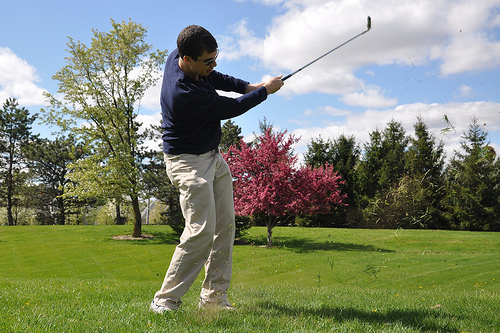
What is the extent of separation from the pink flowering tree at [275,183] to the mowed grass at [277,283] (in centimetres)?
191

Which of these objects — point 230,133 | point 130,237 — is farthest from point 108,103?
point 230,133

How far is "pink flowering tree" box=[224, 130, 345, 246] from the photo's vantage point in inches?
667

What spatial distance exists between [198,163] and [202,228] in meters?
0.54

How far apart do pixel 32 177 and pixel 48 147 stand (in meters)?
3.56

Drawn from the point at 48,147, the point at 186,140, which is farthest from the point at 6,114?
the point at 186,140

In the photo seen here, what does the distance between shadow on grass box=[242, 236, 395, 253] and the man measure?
13.9 meters

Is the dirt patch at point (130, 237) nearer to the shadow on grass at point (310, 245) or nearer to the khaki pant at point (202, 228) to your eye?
the shadow on grass at point (310, 245)

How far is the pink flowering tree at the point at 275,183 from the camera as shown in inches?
667

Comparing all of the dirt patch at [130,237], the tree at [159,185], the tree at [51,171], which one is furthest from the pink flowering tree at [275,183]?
the tree at [51,171]

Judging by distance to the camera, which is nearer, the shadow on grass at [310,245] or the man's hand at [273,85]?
the man's hand at [273,85]

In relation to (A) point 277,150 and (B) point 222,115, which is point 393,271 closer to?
(A) point 277,150

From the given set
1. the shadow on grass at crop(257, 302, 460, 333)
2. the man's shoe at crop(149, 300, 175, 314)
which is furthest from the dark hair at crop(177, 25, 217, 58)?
the shadow on grass at crop(257, 302, 460, 333)

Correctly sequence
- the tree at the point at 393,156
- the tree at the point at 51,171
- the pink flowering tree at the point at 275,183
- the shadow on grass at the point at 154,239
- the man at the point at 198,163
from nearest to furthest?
the man at the point at 198,163, the pink flowering tree at the point at 275,183, the shadow on grass at the point at 154,239, the tree at the point at 393,156, the tree at the point at 51,171

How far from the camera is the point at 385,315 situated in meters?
3.47
